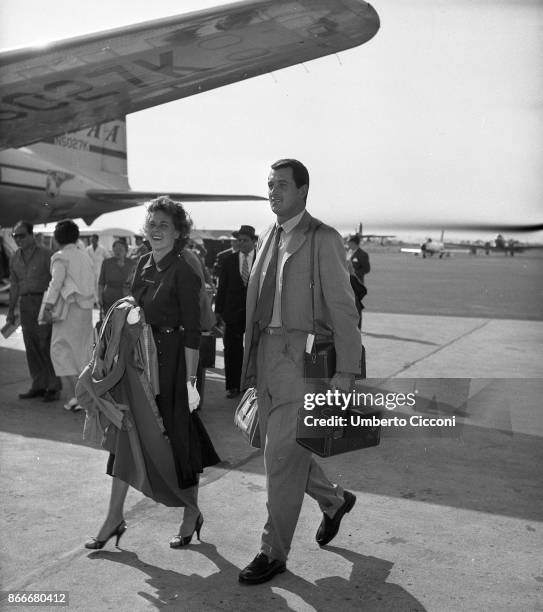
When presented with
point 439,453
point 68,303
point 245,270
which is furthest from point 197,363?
point 245,270

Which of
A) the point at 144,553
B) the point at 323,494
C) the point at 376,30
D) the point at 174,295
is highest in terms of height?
the point at 376,30

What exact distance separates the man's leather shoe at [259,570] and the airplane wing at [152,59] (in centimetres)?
323

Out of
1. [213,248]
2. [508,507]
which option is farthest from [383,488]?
[213,248]

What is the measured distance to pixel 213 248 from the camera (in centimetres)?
2634

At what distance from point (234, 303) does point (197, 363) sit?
144 inches

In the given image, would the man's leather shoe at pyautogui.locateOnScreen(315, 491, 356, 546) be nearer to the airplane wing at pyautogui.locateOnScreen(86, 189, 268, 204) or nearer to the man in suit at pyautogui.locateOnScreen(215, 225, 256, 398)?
the man in suit at pyautogui.locateOnScreen(215, 225, 256, 398)

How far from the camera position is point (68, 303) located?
21.2 ft

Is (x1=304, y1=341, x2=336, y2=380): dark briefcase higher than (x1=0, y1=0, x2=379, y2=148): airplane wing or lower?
lower

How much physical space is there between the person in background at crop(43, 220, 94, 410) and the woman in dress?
306 cm

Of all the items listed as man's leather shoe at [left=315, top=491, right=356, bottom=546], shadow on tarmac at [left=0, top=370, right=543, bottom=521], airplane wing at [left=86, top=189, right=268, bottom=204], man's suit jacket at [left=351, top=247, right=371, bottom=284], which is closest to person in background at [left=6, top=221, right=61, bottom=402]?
shadow on tarmac at [left=0, top=370, right=543, bottom=521]

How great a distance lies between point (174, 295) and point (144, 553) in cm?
121

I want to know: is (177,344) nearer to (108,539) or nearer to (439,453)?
(108,539)

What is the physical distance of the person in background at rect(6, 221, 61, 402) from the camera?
6926 mm

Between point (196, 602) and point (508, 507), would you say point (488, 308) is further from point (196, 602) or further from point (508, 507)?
point (196, 602)
